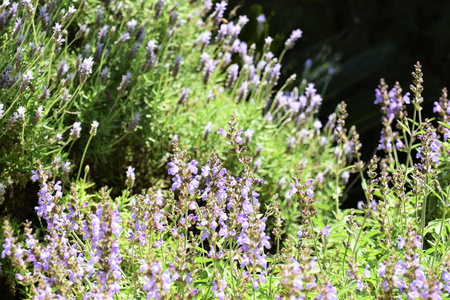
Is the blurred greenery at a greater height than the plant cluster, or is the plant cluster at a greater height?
the blurred greenery

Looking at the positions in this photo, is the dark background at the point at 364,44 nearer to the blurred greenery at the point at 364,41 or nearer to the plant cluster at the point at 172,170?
the blurred greenery at the point at 364,41

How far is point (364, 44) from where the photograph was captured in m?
7.25

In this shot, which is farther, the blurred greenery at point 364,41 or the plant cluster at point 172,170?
the blurred greenery at point 364,41

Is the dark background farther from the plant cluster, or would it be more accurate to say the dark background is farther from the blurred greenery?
the plant cluster

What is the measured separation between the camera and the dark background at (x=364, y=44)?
6.31m

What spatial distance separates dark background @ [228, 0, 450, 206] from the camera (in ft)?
20.7

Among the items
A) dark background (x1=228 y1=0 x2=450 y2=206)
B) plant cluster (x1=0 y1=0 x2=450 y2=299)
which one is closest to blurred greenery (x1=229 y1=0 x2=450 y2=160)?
dark background (x1=228 y1=0 x2=450 y2=206)

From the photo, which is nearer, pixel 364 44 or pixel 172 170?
pixel 172 170

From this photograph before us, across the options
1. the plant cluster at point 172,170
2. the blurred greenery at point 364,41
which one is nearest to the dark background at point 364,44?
the blurred greenery at point 364,41

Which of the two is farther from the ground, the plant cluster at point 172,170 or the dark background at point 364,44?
the dark background at point 364,44

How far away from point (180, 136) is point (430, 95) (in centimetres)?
340

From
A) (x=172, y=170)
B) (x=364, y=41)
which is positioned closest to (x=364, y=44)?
(x=364, y=41)

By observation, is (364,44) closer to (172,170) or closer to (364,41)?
(364,41)

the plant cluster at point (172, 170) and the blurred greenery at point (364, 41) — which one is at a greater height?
the blurred greenery at point (364, 41)
